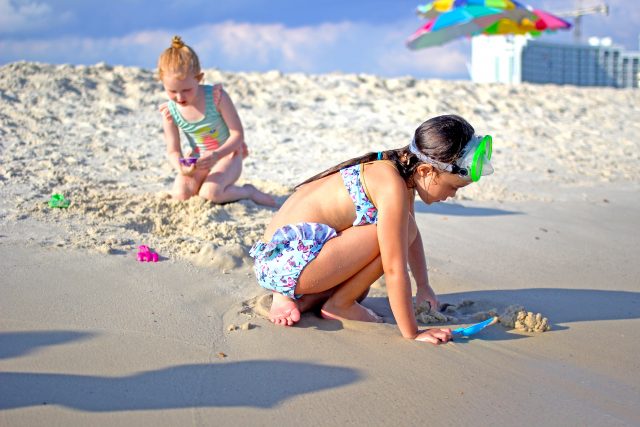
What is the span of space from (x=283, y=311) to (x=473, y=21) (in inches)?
573

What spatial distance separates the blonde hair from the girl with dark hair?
1.71 meters

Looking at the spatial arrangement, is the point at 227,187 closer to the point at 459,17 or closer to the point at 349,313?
the point at 349,313

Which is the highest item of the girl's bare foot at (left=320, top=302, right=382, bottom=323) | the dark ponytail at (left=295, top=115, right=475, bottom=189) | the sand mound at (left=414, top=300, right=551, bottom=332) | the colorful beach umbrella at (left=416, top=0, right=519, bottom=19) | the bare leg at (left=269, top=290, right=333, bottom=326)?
the colorful beach umbrella at (left=416, top=0, right=519, bottom=19)

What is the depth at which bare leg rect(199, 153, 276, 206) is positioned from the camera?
425 centimetres

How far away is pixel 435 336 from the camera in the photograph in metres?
2.32

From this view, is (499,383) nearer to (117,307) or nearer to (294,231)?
(294,231)

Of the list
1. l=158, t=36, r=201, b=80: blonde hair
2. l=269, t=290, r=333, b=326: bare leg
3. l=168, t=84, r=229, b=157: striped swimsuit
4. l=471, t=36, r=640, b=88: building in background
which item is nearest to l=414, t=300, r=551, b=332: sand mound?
l=269, t=290, r=333, b=326: bare leg

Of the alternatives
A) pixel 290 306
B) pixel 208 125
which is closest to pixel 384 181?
pixel 290 306

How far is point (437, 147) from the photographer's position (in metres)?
2.36

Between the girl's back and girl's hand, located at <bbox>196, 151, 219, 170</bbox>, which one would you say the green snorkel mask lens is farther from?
girl's hand, located at <bbox>196, 151, 219, 170</bbox>

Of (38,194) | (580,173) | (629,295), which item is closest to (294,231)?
(629,295)

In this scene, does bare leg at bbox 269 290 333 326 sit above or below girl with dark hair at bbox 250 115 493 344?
below

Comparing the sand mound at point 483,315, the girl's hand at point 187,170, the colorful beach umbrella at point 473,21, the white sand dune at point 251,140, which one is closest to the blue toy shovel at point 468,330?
the sand mound at point 483,315

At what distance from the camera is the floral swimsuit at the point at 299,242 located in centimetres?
246
